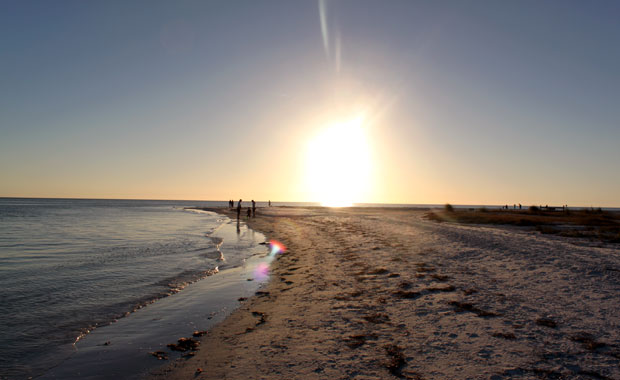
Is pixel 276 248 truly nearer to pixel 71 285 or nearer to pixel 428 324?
pixel 71 285

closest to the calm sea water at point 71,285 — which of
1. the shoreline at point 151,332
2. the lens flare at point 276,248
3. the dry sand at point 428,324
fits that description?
the shoreline at point 151,332

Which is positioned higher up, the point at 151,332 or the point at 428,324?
the point at 428,324

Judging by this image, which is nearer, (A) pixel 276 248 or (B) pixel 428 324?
(B) pixel 428 324

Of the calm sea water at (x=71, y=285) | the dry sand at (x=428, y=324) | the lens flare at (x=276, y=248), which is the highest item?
the dry sand at (x=428, y=324)

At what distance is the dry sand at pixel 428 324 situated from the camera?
16.3 feet

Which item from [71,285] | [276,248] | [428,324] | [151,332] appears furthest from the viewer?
[276,248]

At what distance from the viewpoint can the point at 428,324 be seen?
6.77 m

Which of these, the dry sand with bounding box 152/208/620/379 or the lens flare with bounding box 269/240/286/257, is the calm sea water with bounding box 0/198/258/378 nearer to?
the lens flare with bounding box 269/240/286/257

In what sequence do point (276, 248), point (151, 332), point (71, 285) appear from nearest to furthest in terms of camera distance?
point (151, 332) < point (71, 285) < point (276, 248)

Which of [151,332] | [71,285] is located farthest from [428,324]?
[71,285]

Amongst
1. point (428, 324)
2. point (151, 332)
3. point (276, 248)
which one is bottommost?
point (151, 332)

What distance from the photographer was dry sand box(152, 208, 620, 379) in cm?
498

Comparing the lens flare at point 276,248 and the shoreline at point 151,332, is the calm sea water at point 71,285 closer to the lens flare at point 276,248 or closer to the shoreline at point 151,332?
the shoreline at point 151,332

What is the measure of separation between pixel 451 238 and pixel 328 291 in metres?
12.8
